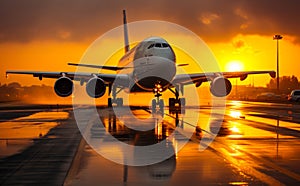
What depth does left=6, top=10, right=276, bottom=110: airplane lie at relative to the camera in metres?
29.3

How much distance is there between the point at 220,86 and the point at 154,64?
777 centimetres

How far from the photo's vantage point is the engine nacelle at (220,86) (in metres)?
34.2

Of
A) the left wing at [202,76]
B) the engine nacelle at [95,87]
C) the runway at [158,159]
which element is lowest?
the runway at [158,159]

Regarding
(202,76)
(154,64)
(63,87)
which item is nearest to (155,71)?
(154,64)

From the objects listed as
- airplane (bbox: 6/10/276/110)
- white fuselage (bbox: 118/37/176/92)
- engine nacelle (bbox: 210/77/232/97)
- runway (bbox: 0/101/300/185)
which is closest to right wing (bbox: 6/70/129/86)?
airplane (bbox: 6/10/276/110)

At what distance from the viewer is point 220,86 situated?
34.3 meters

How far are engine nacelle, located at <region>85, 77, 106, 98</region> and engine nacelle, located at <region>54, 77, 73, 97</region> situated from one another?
6.37 feet

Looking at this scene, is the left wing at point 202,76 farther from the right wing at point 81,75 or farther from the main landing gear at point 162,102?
the right wing at point 81,75

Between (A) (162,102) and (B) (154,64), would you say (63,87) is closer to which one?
(A) (162,102)

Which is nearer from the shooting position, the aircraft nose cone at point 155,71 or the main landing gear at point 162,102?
the aircraft nose cone at point 155,71

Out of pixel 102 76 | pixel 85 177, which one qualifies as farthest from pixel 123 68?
pixel 85 177

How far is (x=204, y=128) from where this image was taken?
18.5 metres

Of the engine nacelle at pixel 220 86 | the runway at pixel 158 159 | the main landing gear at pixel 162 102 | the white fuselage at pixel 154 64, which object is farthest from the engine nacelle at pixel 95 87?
the runway at pixel 158 159

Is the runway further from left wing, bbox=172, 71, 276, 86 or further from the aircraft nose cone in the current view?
left wing, bbox=172, 71, 276, 86
